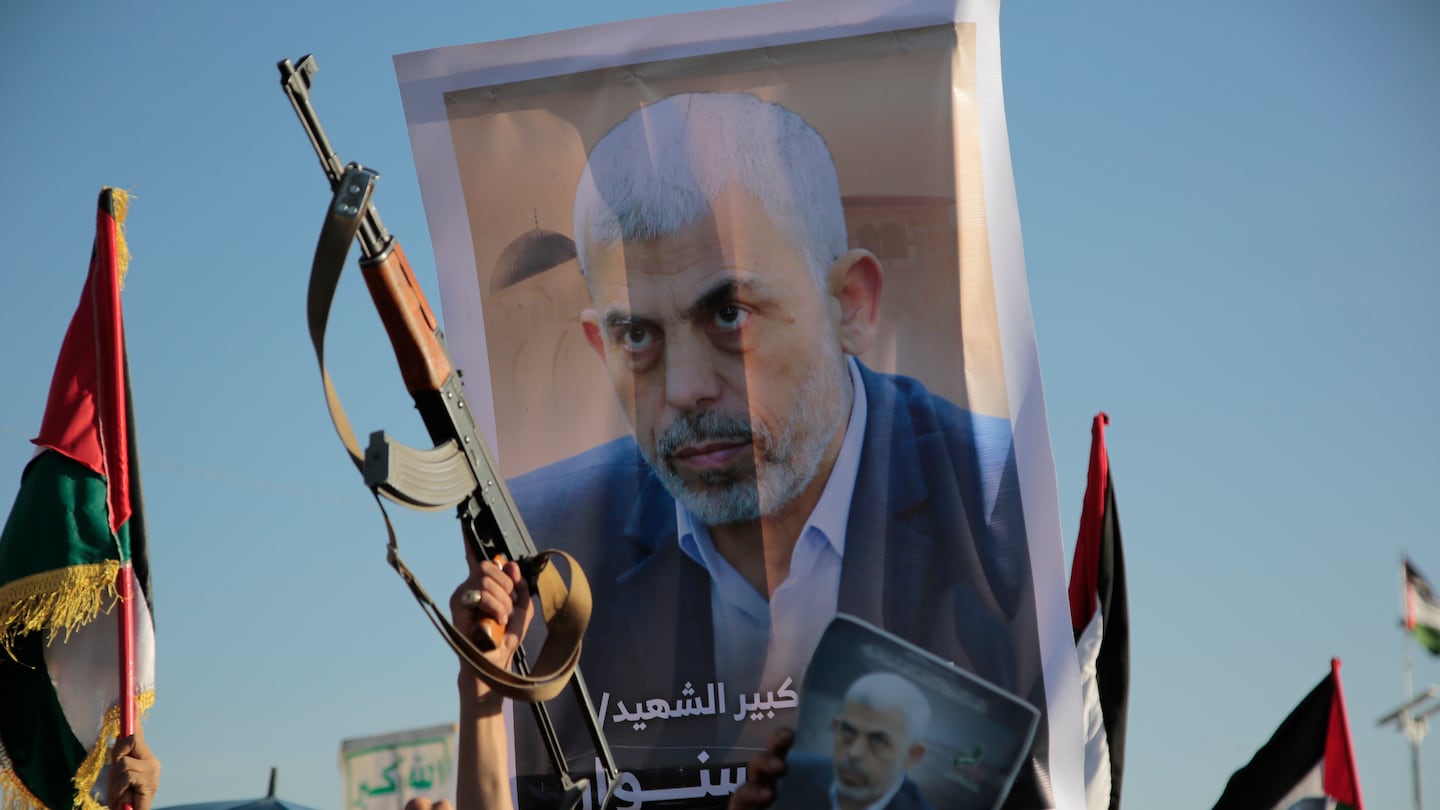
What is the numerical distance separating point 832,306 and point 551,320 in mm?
1443

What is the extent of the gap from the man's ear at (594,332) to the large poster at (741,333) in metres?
0.01

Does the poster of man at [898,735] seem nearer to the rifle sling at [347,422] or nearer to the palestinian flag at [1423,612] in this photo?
the rifle sling at [347,422]

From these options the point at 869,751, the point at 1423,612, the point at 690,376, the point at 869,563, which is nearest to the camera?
the point at 869,751

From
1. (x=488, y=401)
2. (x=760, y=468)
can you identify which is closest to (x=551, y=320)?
(x=488, y=401)

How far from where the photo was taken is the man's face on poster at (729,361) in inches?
328

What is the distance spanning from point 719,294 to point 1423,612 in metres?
15.3

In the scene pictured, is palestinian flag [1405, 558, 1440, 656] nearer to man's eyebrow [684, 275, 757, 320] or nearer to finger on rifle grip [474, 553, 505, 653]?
man's eyebrow [684, 275, 757, 320]

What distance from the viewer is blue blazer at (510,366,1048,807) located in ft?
26.2

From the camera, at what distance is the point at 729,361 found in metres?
8.30

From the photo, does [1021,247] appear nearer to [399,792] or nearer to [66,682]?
[66,682]

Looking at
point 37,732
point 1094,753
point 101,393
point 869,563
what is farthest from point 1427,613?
point 37,732

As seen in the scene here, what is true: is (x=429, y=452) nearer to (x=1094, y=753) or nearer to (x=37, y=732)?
(x=37, y=732)

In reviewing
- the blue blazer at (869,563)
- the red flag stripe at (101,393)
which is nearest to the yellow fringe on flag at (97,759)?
the red flag stripe at (101,393)

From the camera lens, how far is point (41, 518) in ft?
25.3
